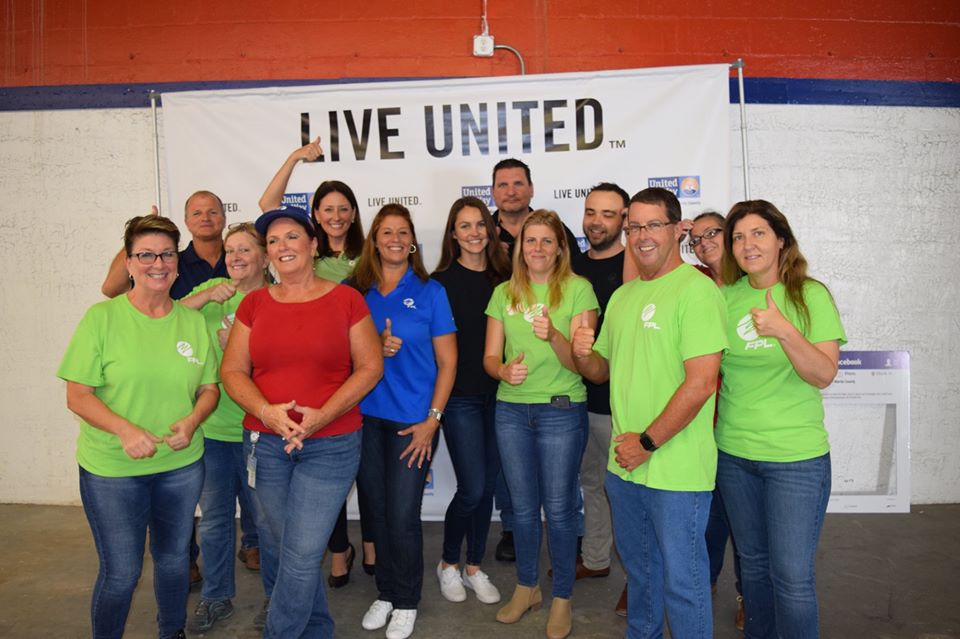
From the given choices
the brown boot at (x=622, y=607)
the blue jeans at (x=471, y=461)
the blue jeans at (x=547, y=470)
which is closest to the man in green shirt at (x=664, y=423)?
the blue jeans at (x=547, y=470)

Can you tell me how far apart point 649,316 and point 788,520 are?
0.75 m

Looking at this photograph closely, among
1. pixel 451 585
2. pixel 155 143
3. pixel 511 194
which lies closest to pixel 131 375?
pixel 451 585

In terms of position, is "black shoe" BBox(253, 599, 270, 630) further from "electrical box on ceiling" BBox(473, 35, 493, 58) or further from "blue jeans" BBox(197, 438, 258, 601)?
"electrical box on ceiling" BBox(473, 35, 493, 58)

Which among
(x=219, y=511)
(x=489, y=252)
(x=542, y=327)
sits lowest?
(x=219, y=511)

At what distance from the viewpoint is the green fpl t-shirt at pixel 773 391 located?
2045 millimetres

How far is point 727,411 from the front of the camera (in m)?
2.19

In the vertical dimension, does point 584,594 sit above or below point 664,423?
below

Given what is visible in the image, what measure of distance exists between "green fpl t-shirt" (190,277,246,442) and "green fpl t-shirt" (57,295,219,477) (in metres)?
Result: 0.44

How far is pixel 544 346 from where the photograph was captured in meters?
2.68

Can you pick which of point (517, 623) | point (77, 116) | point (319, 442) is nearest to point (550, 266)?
point (319, 442)

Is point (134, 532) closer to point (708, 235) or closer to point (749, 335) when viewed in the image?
point (749, 335)

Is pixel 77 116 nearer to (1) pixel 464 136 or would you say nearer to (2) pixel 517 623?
(1) pixel 464 136

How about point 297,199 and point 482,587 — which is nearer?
point 482,587

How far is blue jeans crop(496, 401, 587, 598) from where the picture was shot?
2641 mm
